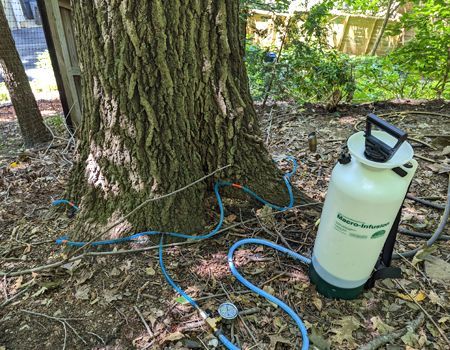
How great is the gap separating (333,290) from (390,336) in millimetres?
339

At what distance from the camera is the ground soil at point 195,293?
5.17 feet

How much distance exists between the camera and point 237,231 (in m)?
2.20

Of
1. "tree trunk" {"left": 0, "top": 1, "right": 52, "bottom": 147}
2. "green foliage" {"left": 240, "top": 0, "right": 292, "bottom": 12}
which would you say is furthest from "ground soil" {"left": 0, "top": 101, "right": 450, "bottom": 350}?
"green foliage" {"left": 240, "top": 0, "right": 292, "bottom": 12}

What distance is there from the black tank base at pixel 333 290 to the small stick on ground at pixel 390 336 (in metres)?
0.24

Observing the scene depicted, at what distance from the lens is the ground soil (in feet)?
5.17

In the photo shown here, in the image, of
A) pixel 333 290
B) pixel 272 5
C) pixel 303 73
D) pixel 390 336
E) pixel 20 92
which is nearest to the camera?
pixel 390 336

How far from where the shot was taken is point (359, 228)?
4.86 feet

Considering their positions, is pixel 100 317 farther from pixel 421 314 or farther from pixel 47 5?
pixel 47 5

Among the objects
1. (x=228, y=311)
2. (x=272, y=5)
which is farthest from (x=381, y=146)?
(x=272, y=5)

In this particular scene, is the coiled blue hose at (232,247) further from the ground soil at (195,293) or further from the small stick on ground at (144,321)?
the small stick on ground at (144,321)

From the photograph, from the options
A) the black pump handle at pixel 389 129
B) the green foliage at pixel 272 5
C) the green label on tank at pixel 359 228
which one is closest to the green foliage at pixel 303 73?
the green foliage at pixel 272 5

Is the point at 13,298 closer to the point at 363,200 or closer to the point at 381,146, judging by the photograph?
the point at 363,200

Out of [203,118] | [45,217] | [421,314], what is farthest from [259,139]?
[45,217]

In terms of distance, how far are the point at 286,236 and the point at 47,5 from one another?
354cm
